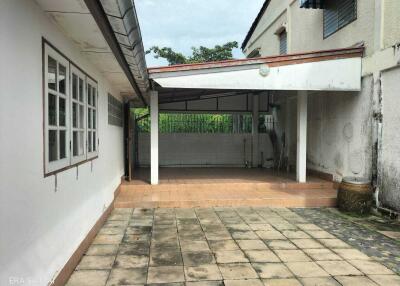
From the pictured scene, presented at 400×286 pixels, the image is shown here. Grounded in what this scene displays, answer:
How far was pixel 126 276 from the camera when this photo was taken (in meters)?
3.61

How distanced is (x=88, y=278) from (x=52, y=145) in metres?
1.49

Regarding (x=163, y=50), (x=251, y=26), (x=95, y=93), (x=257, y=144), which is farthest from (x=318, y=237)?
(x=163, y=50)

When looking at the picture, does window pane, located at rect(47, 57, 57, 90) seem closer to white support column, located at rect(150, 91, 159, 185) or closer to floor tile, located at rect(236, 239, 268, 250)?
floor tile, located at rect(236, 239, 268, 250)

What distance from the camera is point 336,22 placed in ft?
27.0

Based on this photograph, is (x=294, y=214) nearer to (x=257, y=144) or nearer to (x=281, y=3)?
(x=257, y=144)

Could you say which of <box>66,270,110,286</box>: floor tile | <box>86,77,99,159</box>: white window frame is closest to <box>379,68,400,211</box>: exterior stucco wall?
<box>66,270,110,286</box>: floor tile

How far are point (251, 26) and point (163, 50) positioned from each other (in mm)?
10683

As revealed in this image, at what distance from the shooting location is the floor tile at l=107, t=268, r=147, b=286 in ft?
11.4

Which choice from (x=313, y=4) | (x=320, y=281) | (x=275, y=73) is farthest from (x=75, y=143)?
(x=313, y=4)

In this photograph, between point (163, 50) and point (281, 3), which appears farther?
point (163, 50)

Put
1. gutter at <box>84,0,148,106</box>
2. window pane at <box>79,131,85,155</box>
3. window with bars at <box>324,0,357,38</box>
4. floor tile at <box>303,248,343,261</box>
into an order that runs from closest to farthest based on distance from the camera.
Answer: gutter at <box>84,0,148,106</box>
floor tile at <box>303,248,343,261</box>
window pane at <box>79,131,85,155</box>
window with bars at <box>324,0,357,38</box>

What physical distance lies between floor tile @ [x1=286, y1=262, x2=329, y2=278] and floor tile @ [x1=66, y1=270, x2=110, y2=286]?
2.12 m

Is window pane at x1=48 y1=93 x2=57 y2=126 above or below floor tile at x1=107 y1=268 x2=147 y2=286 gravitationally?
above

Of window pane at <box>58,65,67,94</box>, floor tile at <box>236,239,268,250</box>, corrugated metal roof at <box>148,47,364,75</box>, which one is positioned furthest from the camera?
corrugated metal roof at <box>148,47,364,75</box>
